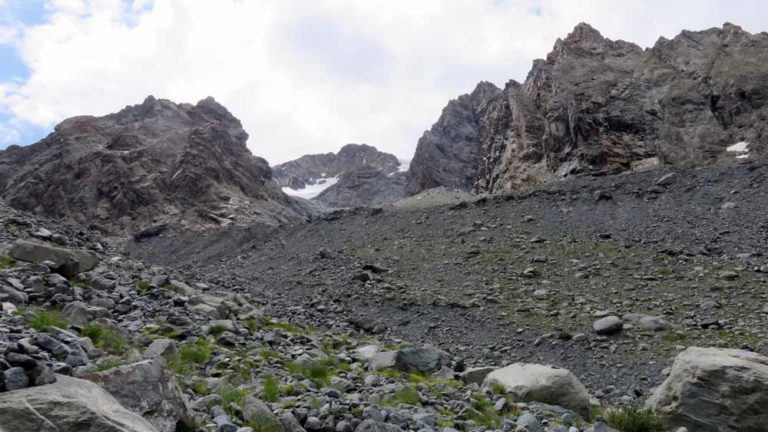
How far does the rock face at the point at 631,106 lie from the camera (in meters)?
49.9

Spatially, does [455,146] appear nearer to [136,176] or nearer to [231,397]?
[136,176]

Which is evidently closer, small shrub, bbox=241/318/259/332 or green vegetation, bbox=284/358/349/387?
green vegetation, bbox=284/358/349/387

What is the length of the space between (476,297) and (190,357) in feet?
52.5

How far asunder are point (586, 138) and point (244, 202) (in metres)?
46.4

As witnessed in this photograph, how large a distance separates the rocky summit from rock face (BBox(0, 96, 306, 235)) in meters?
1.79

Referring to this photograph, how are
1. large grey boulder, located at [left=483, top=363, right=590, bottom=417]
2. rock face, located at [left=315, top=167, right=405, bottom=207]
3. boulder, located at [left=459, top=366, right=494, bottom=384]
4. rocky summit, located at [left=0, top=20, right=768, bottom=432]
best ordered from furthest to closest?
1. rock face, located at [left=315, top=167, right=405, bottom=207]
2. boulder, located at [left=459, top=366, right=494, bottom=384]
3. large grey boulder, located at [left=483, top=363, right=590, bottom=417]
4. rocky summit, located at [left=0, top=20, right=768, bottom=432]

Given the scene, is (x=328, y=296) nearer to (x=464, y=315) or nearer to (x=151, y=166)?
(x=464, y=315)

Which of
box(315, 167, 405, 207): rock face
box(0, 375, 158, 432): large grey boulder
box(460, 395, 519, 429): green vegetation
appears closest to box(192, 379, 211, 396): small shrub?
box(0, 375, 158, 432): large grey boulder

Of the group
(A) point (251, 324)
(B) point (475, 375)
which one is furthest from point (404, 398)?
(A) point (251, 324)

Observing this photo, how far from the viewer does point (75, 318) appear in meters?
9.83

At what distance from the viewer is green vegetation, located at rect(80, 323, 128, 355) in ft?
28.1

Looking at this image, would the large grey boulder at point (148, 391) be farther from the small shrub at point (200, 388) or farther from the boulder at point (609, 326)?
the boulder at point (609, 326)

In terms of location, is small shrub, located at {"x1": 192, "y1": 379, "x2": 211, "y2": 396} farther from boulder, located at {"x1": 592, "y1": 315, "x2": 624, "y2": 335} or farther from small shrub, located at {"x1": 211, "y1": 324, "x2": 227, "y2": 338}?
boulder, located at {"x1": 592, "y1": 315, "x2": 624, "y2": 335}

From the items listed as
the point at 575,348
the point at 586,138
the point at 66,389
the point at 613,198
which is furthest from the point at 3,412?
the point at 586,138
